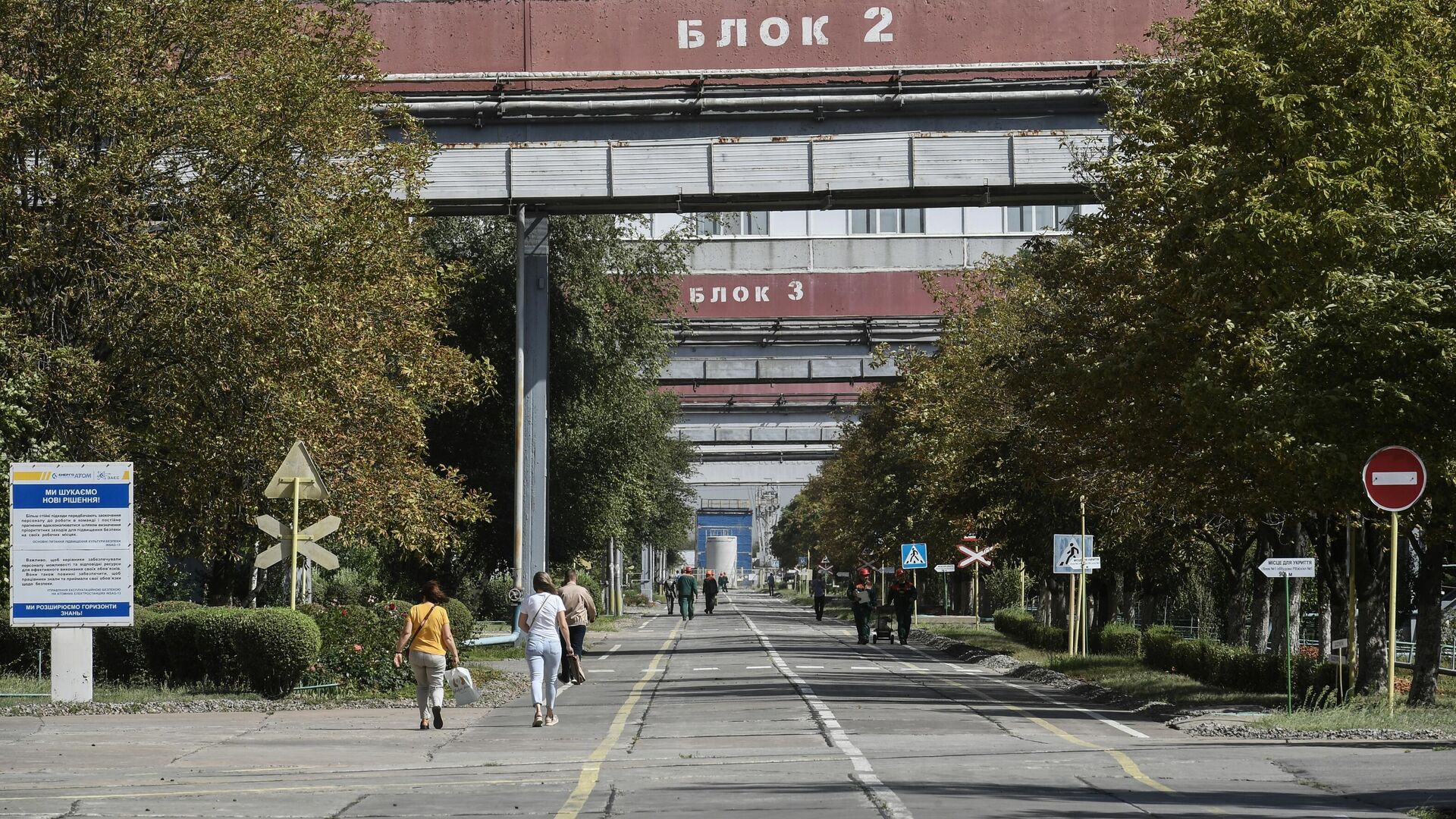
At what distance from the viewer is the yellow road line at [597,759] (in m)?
12.0

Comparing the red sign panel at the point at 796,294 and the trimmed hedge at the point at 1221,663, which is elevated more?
the red sign panel at the point at 796,294

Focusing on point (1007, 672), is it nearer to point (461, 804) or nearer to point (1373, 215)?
point (1373, 215)

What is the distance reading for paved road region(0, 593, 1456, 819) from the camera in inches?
475

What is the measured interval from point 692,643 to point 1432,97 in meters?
25.7

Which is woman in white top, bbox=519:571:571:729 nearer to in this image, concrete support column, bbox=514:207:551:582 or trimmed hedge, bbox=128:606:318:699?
trimmed hedge, bbox=128:606:318:699

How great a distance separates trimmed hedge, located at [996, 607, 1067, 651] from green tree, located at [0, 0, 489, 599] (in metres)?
17.0

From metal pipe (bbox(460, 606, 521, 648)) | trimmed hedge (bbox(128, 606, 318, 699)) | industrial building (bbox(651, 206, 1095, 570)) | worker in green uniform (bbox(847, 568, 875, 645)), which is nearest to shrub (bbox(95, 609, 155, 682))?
trimmed hedge (bbox(128, 606, 318, 699))

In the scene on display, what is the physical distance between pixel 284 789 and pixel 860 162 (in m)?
20.6

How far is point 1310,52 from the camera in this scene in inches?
866

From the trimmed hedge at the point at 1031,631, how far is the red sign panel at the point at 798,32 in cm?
1271

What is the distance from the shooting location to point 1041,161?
1256 inches

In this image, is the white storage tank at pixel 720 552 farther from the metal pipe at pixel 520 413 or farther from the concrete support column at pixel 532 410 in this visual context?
the metal pipe at pixel 520 413

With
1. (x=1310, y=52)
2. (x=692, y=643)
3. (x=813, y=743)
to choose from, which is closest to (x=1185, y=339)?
(x=1310, y=52)

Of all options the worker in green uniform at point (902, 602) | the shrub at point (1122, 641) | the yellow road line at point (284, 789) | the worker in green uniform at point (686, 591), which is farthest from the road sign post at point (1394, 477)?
the worker in green uniform at point (686, 591)
